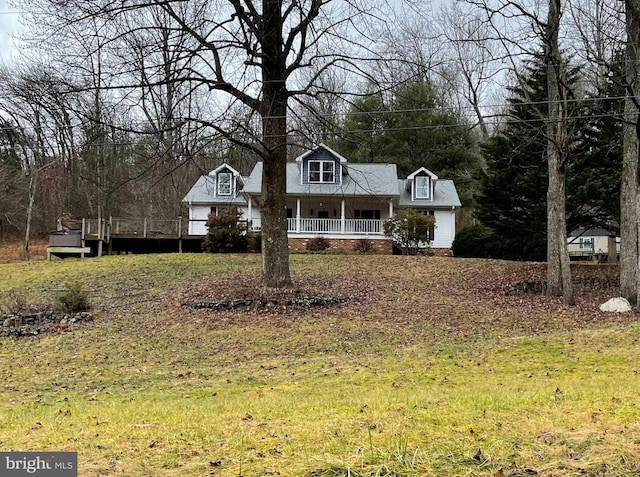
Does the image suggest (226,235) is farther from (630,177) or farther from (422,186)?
(630,177)

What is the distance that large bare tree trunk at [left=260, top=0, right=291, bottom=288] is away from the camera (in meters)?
13.3

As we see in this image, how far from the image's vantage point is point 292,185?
29.1 m

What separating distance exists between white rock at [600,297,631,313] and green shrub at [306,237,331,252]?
47.0 feet

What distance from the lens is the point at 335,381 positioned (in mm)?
7055

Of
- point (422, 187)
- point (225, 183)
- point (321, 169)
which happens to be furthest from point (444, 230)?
point (225, 183)

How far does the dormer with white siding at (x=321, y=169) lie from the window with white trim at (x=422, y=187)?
4.69m

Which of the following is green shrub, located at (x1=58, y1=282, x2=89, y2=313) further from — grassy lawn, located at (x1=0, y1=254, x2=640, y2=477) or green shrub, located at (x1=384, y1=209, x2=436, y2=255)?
green shrub, located at (x1=384, y1=209, x2=436, y2=255)

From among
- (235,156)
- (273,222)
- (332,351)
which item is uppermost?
(235,156)

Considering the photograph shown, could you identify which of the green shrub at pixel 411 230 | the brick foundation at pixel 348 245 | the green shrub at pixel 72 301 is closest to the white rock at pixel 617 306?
the green shrub at pixel 411 230

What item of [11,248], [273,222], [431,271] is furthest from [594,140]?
[11,248]

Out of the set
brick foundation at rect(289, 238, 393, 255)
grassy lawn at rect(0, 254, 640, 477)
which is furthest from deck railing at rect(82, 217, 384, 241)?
grassy lawn at rect(0, 254, 640, 477)

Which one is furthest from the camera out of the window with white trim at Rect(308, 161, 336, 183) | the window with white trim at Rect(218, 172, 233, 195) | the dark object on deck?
the window with white trim at Rect(218, 172, 233, 195)

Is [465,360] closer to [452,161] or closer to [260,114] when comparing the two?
[260,114]

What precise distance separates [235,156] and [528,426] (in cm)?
1453
